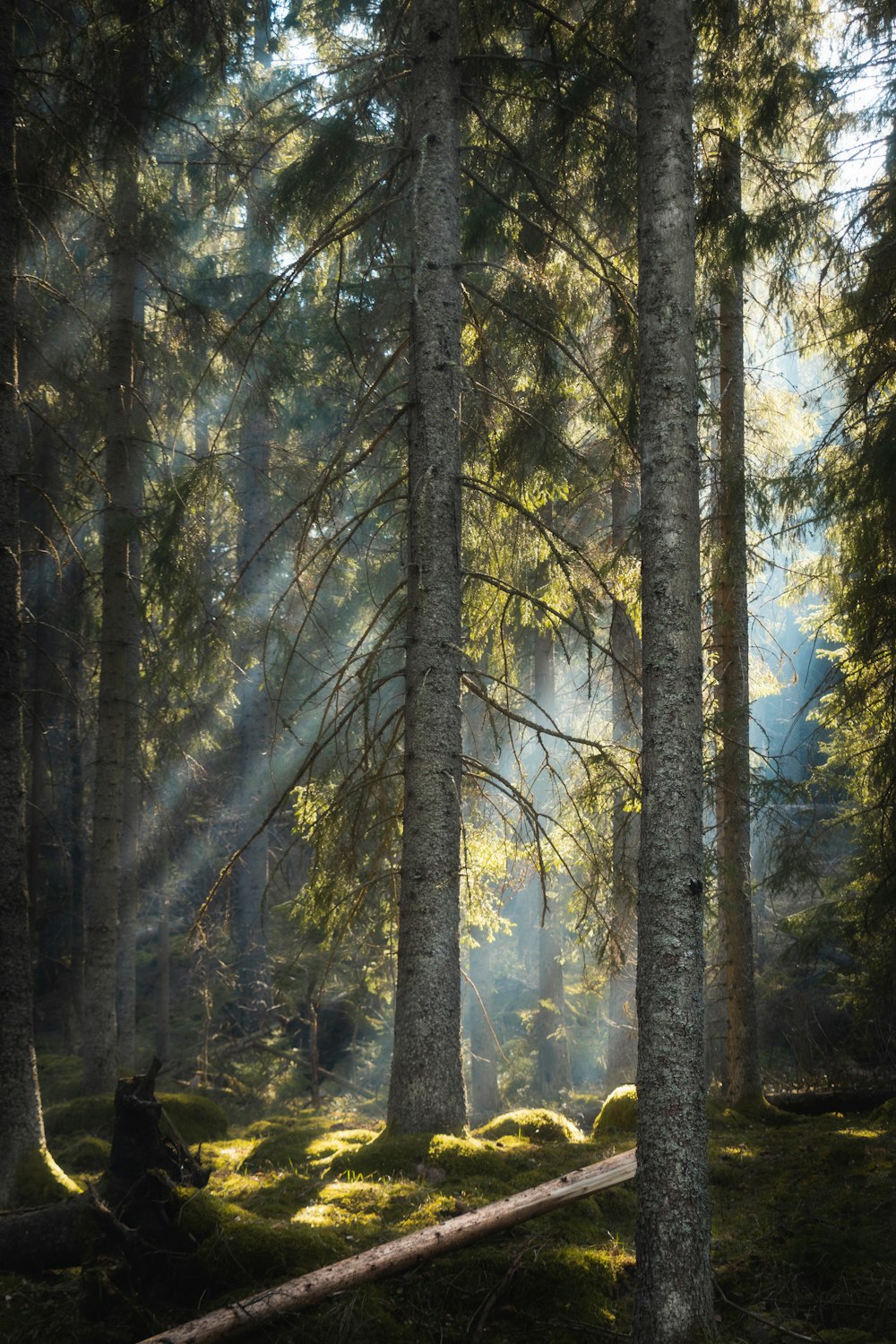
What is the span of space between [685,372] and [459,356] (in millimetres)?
3087

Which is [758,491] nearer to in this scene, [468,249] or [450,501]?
[450,501]

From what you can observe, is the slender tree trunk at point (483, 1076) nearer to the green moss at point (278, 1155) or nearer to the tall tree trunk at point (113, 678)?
the tall tree trunk at point (113, 678)

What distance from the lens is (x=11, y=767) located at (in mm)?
6977

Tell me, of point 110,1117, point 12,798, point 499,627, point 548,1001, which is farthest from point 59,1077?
point 499,627

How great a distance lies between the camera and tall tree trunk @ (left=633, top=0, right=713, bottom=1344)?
163 inches

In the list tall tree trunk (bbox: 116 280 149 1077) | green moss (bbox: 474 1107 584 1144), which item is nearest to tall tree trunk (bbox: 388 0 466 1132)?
green moss (bbox: 474 1107 584 1144)

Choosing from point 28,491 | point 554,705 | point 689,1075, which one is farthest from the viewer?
point 554,705

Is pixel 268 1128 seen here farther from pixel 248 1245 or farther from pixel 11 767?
pixel 248 1245

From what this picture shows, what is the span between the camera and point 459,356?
24.6 feet

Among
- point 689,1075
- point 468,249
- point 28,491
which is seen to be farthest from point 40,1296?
point 28,491

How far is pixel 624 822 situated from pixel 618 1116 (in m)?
2.66

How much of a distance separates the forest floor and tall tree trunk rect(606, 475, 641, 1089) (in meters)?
1.96

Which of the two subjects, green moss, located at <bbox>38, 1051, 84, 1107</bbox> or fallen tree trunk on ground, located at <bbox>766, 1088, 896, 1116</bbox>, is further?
green moss, located at <bbox>38, 1051, 84, 1107</bbox>

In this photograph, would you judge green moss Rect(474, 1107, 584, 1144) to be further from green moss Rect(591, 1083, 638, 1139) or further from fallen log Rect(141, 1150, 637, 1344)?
fallen log Rect(141, 1150, 637, 1344)
